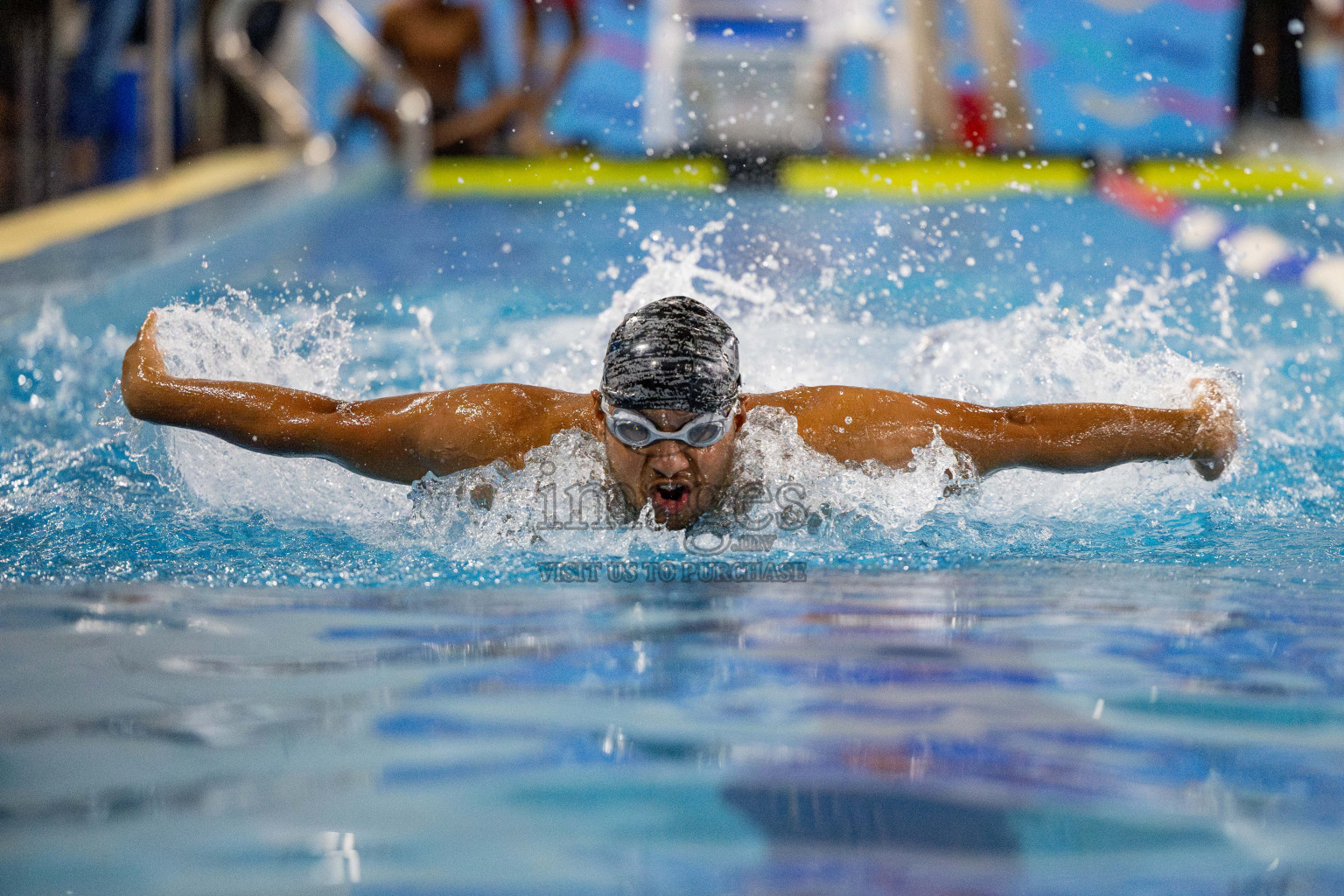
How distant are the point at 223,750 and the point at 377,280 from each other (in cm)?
493

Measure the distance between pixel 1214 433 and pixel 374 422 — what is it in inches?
72.2

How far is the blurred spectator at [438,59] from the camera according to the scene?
11.3 meters

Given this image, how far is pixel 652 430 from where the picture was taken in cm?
265

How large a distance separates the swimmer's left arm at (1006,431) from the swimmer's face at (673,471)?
0.25 metres

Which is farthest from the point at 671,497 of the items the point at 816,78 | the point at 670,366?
the point at 816,78

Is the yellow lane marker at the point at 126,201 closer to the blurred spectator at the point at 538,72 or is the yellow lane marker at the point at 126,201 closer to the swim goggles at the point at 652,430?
the blurred spectator at the point at 538,72

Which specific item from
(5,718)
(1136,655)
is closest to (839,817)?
(1136,655)

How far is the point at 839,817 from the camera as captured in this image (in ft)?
5.10

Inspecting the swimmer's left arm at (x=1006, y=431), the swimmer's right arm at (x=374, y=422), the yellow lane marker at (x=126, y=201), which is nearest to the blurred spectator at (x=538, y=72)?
the yellow lane marker at (x=126, y=201)

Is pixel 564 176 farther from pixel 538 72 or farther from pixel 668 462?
pixel 668 462

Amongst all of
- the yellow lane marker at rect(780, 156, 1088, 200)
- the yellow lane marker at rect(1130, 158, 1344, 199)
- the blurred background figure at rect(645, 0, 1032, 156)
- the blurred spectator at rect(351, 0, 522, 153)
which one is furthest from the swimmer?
the blurred spectator at rect(351, 0, 522, 153)

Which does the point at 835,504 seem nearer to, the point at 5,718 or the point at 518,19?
the point at 5,718

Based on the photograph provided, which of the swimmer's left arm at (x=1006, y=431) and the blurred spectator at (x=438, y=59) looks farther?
the blurred spectator at (x=438, y=59)

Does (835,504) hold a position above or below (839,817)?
above
